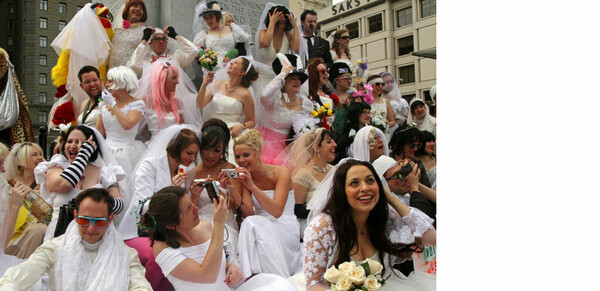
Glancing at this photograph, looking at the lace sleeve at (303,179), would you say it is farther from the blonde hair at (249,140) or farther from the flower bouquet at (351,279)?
the flower bouquet at (351,279)

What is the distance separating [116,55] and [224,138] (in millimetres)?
3034

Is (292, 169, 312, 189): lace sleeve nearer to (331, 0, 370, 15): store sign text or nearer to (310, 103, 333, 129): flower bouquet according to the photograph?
(310, 103, 333, 129): flower bouquet

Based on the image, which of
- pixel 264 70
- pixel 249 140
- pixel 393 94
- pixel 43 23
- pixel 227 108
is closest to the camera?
pixel 249 140

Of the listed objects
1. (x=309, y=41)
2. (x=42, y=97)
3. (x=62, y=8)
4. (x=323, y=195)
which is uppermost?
(x=62, y=8)

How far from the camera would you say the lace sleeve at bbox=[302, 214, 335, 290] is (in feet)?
10.7

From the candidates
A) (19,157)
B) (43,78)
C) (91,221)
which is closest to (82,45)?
(19,157)

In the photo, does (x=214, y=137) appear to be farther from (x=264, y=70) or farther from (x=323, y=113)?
(x=264, y=70)

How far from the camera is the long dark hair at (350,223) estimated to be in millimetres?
3322

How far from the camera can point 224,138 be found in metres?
4.79

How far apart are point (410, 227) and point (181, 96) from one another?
357 cm

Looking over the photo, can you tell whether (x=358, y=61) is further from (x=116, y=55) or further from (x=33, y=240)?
(x=33, y=240)

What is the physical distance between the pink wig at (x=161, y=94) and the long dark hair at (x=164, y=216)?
2.41 metres

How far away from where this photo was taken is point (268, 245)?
4121 millimetres
